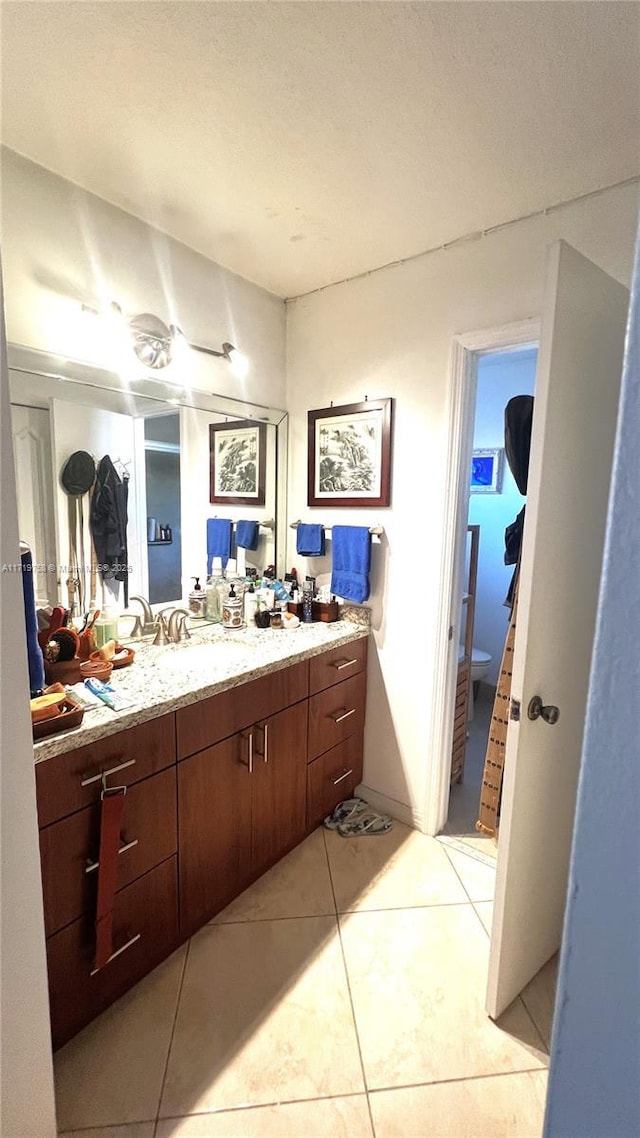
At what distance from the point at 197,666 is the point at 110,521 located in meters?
0.64

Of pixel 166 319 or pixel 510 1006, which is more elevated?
A: pixel 166 319

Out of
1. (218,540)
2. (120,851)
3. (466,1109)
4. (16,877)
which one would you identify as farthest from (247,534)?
(466,1109)

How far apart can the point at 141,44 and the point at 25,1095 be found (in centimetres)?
214

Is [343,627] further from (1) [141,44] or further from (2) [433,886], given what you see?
(1) [141,44]

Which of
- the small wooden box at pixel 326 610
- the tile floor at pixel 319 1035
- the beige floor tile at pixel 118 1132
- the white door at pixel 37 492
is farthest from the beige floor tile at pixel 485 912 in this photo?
the white door at pixel 37 492

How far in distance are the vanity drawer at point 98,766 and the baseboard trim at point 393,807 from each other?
121 cm

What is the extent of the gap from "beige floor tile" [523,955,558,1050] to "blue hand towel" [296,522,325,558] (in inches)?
65.1

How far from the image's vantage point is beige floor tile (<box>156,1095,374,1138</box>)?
103cm

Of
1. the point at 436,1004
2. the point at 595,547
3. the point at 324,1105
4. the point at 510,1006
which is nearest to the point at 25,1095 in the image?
the point at 324,1105

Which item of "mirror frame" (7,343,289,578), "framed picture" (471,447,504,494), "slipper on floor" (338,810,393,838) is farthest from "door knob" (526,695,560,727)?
"framed picture" (471,447,504,494)

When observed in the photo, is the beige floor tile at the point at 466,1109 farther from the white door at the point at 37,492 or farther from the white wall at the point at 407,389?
the white door at the point at 37,492

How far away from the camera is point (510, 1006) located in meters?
1.31

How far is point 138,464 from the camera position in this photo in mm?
1768

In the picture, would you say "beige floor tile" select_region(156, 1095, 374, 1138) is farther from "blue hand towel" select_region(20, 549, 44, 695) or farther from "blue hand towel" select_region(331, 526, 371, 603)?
"blue hand towel" select_region(331, 526, 371, 603)
